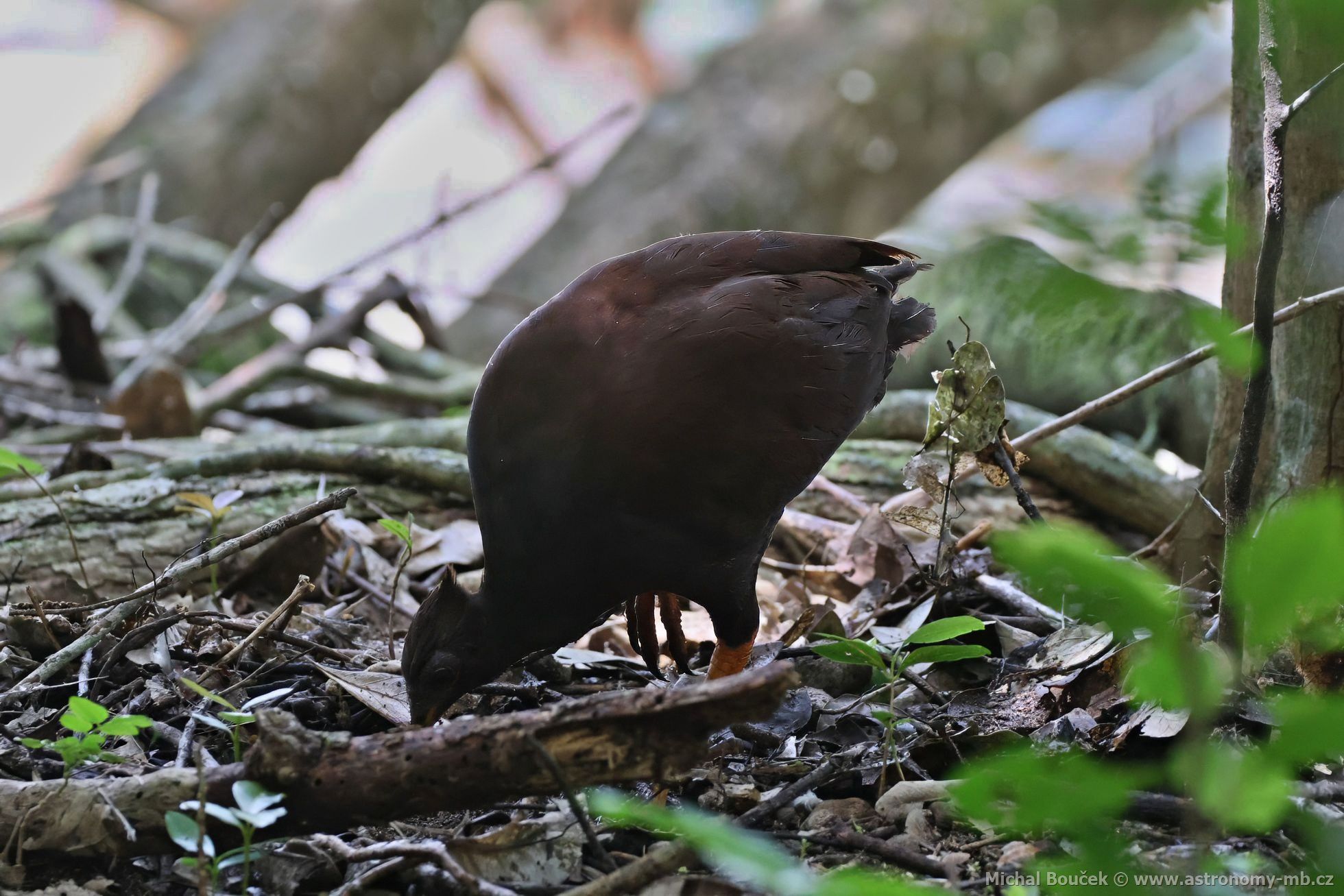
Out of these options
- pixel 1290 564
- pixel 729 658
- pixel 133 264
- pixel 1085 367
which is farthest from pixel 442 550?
pixel 133 264

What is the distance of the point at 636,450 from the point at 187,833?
144cm

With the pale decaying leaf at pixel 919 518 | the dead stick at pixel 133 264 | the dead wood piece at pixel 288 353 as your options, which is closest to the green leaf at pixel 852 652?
the pale decaying leaf at pixel 919 518

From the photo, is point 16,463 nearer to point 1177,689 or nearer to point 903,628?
point 903,628

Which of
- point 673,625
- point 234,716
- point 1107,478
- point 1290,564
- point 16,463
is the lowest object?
point 673,625

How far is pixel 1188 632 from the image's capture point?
9.11 ft

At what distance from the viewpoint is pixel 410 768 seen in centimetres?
220

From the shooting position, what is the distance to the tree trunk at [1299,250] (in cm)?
286

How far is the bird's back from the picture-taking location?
3.06 metres

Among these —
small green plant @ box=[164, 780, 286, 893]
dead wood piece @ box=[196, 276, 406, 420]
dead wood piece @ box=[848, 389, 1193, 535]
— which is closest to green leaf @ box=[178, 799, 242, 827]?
small green plant @ box=[164, 780, 286, 893]

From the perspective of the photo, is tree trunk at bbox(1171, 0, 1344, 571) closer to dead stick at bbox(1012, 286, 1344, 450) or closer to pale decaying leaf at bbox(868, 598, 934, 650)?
dead stick at bbox(1012, 286, 1344, 450)

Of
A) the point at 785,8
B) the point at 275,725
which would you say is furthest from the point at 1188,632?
the point at 785,8

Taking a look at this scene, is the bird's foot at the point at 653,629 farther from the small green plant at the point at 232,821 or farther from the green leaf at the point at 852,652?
the small green plant at the point at 232,821

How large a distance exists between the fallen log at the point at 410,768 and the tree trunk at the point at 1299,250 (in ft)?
6.07

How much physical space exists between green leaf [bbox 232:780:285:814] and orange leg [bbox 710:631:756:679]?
5.17 ft
